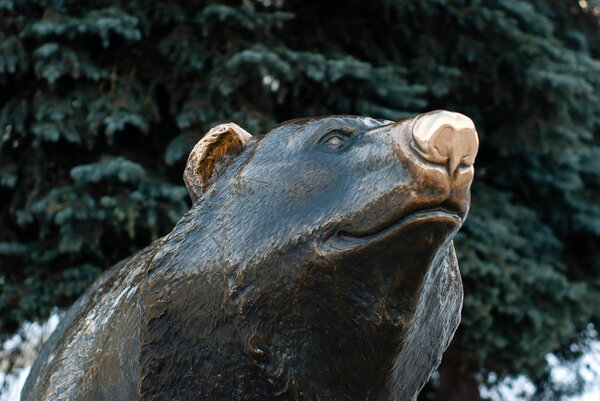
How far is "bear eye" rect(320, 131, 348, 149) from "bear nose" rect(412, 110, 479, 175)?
309mm

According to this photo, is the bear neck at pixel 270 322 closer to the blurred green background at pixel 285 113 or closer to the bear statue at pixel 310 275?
the bear statue at pixel 310 275

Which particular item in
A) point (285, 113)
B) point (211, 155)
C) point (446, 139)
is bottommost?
point (285, 113)

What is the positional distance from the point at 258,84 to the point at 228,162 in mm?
3631

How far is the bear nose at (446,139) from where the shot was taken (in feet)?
4.90

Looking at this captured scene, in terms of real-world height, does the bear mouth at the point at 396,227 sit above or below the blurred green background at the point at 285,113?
above

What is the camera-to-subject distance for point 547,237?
6.84 meters

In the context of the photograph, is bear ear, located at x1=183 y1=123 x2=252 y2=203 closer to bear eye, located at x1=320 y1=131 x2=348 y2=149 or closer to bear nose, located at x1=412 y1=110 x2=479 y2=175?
bear eye, located at x1=320 y1=131 x2=348 y2=149

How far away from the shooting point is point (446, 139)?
149 cm

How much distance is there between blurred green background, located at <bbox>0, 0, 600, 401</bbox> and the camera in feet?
17.9

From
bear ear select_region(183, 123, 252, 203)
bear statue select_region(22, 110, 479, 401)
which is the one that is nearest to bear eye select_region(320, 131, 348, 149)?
bear statue select_region(22, 110, 479, 401)

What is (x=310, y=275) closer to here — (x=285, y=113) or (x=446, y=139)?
(x=446, y=139)

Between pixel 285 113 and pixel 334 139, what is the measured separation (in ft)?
15.4

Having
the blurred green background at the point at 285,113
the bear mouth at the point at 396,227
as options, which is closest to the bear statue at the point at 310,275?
the bear mouth at the point at 396,227

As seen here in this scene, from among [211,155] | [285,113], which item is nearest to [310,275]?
[211,155]
